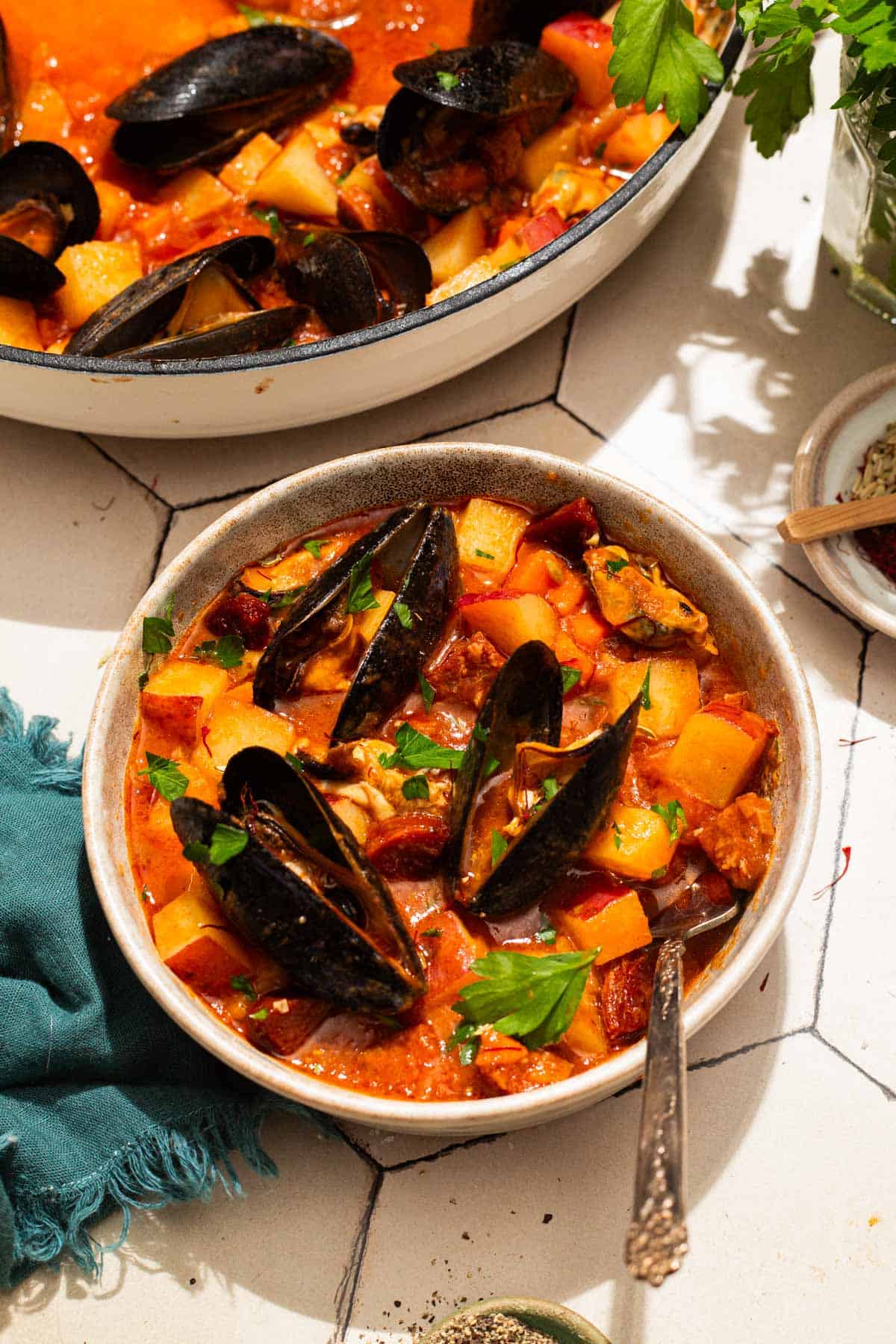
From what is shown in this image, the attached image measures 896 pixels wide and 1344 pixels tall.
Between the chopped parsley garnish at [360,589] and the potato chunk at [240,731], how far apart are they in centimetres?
24

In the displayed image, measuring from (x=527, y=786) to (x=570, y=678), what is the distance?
224 millimetres

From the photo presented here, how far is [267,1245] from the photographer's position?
2150mm

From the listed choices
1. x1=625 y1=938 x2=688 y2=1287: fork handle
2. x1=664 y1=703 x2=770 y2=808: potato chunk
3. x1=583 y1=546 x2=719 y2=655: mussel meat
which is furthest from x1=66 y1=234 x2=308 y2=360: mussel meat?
x1=625 y1=938 x2=688 y2=1287: fork handle

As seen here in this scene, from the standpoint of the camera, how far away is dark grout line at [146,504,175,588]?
8.62 ft

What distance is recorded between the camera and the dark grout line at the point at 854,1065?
222cm

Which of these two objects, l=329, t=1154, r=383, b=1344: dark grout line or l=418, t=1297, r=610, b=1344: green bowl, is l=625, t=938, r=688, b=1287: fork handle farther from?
l=329, t=1154, r=383, b=1344: dark grout line

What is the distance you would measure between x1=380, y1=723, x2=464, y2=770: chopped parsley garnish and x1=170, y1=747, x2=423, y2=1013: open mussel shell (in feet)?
0.66

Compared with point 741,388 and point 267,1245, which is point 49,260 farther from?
point 267,1245

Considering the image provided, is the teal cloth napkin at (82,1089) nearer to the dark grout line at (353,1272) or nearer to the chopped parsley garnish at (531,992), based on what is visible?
the dark grout line at (353,1272)

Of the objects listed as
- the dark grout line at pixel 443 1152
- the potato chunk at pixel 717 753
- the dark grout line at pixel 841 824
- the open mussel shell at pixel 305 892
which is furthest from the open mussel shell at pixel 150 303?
the dark grout line at pixel 443 1152


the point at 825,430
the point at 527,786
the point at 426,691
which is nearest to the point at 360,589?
the point at 426,691

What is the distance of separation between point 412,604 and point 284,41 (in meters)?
1.49

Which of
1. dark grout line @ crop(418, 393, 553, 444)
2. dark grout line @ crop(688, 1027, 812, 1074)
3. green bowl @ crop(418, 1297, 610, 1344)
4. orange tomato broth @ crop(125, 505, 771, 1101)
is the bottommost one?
green bowl @ crop(418, 1297, 610, 1344)

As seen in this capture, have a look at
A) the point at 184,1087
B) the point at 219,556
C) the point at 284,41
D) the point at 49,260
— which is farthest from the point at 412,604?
the point at 284,41
